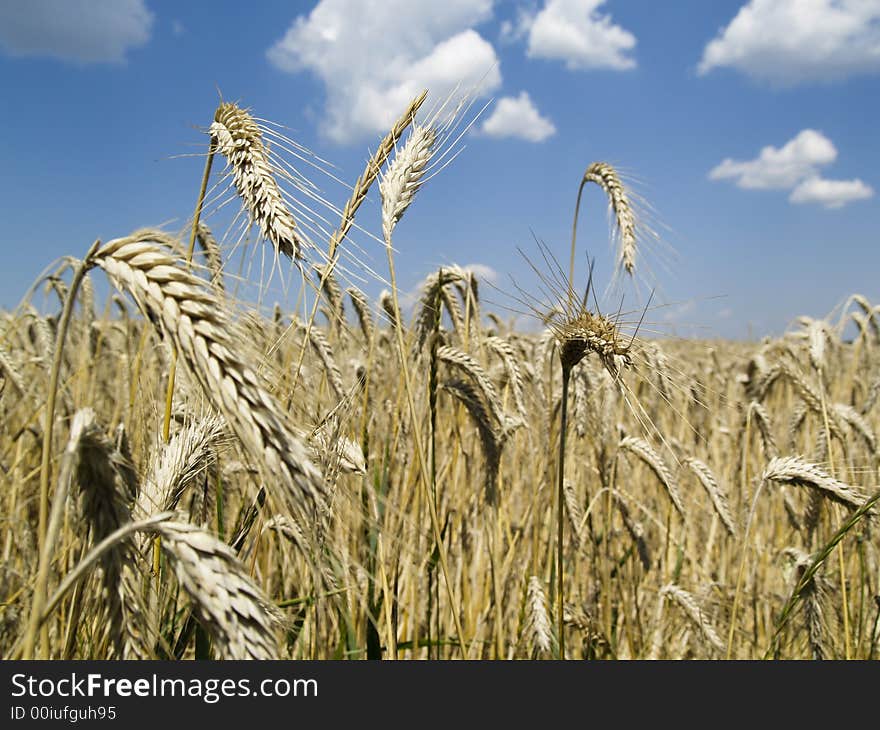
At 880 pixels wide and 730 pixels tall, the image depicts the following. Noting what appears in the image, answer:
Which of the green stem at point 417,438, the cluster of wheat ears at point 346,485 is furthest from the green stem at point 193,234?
the green stem at point 417,438

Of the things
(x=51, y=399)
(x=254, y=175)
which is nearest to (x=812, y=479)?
(x=254, y=175)

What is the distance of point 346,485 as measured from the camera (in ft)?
4.31

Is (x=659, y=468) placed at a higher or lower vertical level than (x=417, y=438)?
higher

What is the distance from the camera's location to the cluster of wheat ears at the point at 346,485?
0.92 meters

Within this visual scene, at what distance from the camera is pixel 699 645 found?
2.38 meters

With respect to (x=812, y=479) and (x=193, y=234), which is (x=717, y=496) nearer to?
(x=812, y=479)

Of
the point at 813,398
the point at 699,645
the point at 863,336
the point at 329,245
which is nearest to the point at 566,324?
the point at 329,245

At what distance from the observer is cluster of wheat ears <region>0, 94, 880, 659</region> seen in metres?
0.92

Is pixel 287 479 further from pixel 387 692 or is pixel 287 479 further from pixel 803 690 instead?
pixel 803 690

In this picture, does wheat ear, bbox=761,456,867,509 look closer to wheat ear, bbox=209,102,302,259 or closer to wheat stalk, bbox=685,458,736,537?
wheat stalk, bbox=685,458,736,537

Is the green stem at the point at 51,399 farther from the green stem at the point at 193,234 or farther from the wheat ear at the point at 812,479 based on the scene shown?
the wheat ear at the point at 812,479

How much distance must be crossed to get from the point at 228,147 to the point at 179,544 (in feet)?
3.00

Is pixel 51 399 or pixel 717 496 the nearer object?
pixel 51 399

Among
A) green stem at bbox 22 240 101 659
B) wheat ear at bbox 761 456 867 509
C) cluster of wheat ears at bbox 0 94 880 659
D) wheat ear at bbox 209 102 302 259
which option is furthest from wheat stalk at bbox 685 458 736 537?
green stem at bbox 22 240 101 659
